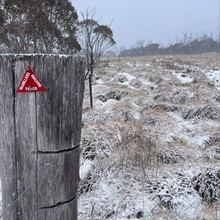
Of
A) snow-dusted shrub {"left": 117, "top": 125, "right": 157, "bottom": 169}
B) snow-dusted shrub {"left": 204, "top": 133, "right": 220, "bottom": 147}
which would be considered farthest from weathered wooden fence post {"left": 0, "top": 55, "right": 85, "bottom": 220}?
snow-dusted shrub {"left": 204, "top": 133, "right": 220, "bottom": 147}

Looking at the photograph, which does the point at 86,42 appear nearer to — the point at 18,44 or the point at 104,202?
the point at 18,44

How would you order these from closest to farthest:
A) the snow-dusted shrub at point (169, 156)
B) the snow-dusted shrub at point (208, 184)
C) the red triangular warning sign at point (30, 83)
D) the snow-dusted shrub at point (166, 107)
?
the red triangular warning sign at point (30, 83)
the snow-dusted shrub at point (208, 184)
the snow-dusted shrub at point (169, 156)
the snow-dusted shrub at point (166, 107)

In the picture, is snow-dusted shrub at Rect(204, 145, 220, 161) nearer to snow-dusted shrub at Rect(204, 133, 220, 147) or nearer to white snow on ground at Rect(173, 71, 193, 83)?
snow-dusted shrub at Rect(204, 133, 220, 147)

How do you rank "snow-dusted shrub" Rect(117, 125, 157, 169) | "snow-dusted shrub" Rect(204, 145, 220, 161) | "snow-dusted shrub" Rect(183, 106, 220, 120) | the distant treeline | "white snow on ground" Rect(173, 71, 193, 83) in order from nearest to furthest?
1. "snow-dusted shrub" Rect(117, 125, 157, 169)
2. "snow-dusted shrub" Rect(204, 145, 220, 161)
3. "snow-dusted shrub" Rect(183, 106, 220, 120)
4. "white snow on ground" Rect(173, 71, 193, 83)
5. the distant treeline

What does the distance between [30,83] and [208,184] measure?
2241 millimetres

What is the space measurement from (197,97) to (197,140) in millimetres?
2699

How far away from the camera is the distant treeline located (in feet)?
147

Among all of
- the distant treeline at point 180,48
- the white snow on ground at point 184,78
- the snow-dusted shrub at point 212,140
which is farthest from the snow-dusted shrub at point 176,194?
the distant treeline at point 180,48

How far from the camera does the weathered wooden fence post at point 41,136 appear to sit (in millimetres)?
790

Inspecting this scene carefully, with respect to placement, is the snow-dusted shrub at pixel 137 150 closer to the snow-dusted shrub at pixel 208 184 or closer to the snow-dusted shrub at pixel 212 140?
the snow-dusted shrub at pixel 208 184

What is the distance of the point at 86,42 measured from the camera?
7203mm

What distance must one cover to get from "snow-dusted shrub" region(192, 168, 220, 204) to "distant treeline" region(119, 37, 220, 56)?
1641 inches

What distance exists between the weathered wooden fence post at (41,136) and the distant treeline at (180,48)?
43.3 m

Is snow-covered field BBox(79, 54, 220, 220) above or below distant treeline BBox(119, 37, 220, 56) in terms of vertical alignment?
below
